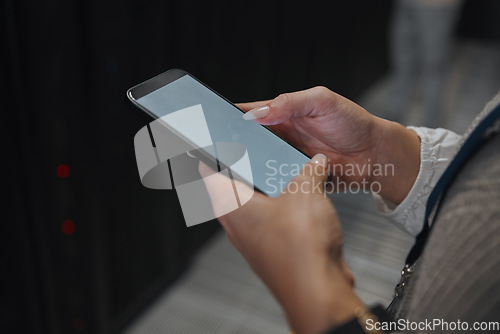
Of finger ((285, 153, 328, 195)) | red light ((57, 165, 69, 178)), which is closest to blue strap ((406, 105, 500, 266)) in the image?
finger ((285, 153, 328, 195))

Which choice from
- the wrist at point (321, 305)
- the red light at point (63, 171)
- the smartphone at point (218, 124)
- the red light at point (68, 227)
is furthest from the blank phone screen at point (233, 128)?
the red light at point (68, 227)

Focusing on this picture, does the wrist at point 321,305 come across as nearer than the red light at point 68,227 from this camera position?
Yes

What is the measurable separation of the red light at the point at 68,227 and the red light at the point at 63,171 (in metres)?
0.13

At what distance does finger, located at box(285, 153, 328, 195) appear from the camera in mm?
611

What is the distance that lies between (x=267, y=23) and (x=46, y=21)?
1.11 meters

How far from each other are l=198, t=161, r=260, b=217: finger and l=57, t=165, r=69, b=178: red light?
0.65 metres

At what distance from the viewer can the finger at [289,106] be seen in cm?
80

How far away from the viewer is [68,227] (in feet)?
4.25

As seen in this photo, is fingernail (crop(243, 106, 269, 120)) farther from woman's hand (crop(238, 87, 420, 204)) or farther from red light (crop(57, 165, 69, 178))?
red light (crop(57, 165, 69, 178))

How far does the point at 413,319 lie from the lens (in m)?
0.53

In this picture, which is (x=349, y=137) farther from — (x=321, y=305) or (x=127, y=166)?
(x=127, y=166)

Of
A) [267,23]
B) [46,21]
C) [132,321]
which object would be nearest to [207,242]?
[132,321]

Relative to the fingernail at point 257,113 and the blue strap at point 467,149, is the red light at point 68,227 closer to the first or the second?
the fingernail at point 257,113

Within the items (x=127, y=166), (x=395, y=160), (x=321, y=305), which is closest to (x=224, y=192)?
(x=321, y=305)
